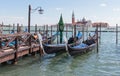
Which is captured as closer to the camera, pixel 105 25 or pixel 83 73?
pixel 83 73

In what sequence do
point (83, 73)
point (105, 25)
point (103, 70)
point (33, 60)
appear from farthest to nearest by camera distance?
point (105, 25) → point (33, 60) → point (103, 70) → point (83, 73)

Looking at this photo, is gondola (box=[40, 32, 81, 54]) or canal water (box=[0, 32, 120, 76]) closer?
canal water (box=[0, 32, 120, 76])

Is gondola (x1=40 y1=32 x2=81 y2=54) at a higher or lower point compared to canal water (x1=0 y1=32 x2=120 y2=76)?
higher

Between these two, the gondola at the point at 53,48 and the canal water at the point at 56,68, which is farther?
the gondola at the point at 53,48

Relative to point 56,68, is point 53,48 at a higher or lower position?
higher

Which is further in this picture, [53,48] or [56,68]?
[53,48]

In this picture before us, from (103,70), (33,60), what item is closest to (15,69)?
(33,60)

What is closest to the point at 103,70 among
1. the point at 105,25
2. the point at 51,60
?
the point at 51,60

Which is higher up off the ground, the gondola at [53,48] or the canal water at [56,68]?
the gondola at [53,48]

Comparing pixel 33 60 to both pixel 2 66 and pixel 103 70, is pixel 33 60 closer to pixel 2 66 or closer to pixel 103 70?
pixel 2 66

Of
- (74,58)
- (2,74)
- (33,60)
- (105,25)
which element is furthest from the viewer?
(105,25)

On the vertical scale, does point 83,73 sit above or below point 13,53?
below

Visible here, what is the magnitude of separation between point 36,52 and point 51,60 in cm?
216

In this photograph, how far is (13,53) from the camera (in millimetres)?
14422
